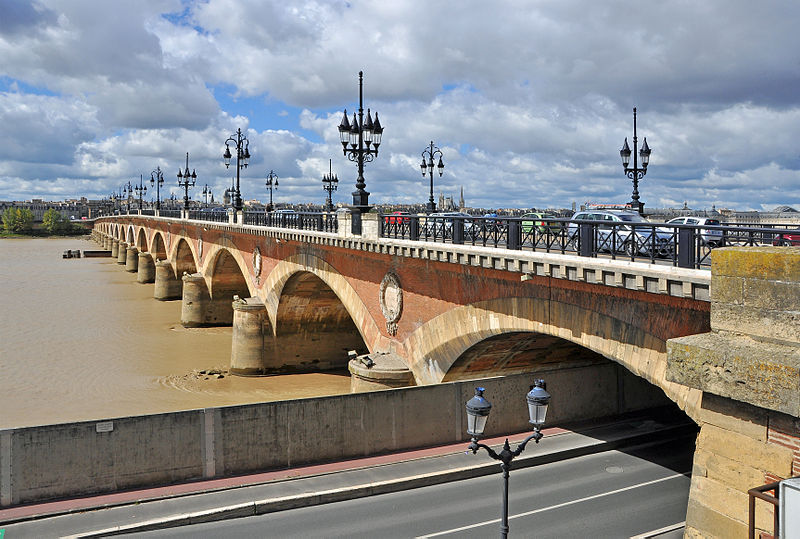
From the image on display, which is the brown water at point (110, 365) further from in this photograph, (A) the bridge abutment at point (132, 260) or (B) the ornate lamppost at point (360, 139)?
(A) the bridge abutment at point (132, 260)

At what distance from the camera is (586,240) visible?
12234 mm

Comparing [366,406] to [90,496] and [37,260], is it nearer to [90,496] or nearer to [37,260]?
[90,496]

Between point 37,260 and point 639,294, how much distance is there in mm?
103019

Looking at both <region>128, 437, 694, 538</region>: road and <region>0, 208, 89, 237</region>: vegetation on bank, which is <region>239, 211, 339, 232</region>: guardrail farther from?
<region>0, 208, 89, 237</region>: vegetation on bank

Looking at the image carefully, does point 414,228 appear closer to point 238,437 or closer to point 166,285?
point 238,437

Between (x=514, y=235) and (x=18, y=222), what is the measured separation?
17545cm

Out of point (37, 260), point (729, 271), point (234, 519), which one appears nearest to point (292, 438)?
point (234, 519)

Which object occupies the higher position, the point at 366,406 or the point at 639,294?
the point at 639,294

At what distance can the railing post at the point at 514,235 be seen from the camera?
14.0m

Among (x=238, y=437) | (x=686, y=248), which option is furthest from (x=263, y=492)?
(x=686, y=248)

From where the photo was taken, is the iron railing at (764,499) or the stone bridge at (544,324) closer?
the iron railing at (764,499)

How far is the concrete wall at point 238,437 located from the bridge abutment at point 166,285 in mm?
42303

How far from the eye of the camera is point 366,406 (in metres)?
16.9

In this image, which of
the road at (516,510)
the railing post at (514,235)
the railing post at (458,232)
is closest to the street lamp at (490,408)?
the road at (516,510)
